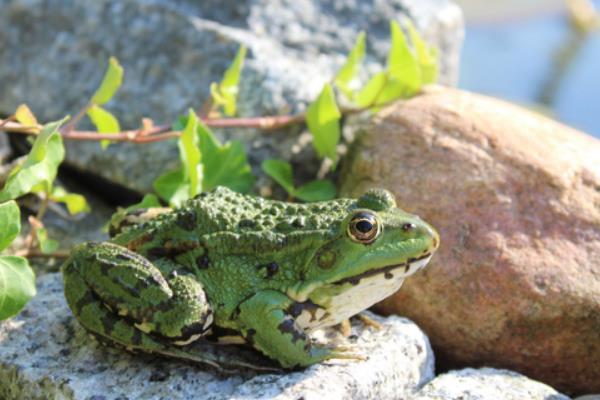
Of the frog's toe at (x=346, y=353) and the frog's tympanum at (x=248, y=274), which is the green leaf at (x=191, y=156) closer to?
the frog's tympanum at (x=248, y=274)

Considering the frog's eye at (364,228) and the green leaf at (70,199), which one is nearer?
the frog's eye at (364,228)

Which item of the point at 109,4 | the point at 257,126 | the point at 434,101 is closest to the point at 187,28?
the point at 109,4

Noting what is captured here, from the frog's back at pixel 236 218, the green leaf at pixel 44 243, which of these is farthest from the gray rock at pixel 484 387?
the green leaf at pixel 44 243

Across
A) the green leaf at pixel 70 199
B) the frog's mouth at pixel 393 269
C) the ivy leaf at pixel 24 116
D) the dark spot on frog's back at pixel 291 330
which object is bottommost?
the green leaf at pixel 70 199

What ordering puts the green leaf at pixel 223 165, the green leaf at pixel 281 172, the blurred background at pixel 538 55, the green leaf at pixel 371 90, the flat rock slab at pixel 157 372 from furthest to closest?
the blurred background at pixel 538 55
the green leaf at pixel 371 90
the green leaf at pixel 281 172
the green leaf at pixel 223 165
the flat rock slab at pixel 157 372

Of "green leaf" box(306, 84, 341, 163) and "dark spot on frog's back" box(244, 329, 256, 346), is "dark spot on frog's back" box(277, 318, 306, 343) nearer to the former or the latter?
"dark spot on frog's back" box(244, 329, 256, 346)

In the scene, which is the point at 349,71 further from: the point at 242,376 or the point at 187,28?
the point at 242,376

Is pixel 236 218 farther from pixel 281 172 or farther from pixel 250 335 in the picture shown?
pixel 281 172

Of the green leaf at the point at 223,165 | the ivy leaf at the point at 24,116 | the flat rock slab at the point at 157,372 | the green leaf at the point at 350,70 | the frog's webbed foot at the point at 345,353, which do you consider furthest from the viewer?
the green leaf at the point at 350,70
